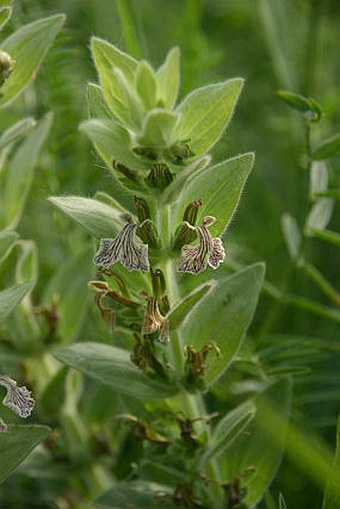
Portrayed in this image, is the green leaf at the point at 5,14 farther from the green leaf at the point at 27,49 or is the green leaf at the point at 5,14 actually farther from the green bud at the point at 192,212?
the green bud at the point at 192,212

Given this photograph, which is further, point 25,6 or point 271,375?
point 25,6

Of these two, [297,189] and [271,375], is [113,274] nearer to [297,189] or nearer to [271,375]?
[271,375]

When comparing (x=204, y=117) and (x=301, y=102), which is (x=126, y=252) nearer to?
(x=204, y=117)

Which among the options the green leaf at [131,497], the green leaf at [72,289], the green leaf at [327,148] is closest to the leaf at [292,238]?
the green leaf at [327,148]

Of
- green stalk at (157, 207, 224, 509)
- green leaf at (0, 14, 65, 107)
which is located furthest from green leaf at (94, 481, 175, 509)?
green leaf at (0, 14, 65, 107)

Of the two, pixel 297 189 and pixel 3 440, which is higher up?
pixel 3 440

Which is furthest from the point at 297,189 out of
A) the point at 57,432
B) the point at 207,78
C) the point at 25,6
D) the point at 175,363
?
the point at 175,363

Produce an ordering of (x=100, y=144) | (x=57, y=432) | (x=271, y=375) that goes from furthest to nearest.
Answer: (x=57, y=432) → (x=271, y=375) → (x=100, y=144)

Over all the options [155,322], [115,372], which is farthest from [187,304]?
[115,372]
